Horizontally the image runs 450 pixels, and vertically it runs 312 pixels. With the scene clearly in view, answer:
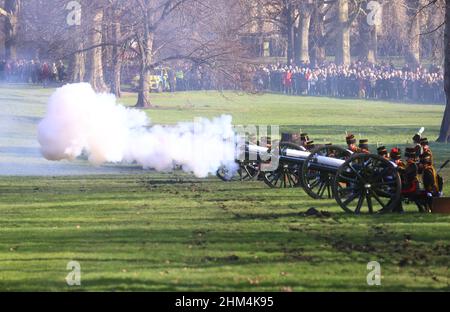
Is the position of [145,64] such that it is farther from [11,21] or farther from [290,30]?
[290,30]

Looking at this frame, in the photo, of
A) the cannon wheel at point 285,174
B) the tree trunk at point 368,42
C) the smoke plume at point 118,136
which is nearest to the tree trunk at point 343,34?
the tree trunk at point 368,42

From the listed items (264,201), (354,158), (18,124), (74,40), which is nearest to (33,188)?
(264,201)

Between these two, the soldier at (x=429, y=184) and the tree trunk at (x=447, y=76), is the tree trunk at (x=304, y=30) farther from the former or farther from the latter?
the soldier at (x=429, y=184)

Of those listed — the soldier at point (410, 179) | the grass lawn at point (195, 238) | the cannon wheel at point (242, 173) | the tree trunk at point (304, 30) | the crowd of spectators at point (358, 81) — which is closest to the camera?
the grass lawn at point (195, 238)

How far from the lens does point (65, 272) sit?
43.7 feet

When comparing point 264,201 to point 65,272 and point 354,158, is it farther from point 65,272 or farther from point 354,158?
point 65,272

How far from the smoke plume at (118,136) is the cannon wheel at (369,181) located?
556 cm

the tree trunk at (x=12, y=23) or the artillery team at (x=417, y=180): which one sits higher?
the tree trunk at (x=12, y=23)

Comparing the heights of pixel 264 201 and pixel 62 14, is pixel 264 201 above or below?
below

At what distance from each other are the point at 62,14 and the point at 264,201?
33.3 m

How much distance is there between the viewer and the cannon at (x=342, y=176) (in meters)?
18.4

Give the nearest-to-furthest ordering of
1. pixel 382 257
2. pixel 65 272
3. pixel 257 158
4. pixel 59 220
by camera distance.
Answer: pixel 65 272 → pixel 382 257 → pixel 59 220 → pixel 257 158

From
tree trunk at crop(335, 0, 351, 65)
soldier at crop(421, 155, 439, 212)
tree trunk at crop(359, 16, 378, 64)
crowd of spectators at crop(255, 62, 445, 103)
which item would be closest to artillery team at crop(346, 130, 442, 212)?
soldier at crop(421, 155, 439, 212)

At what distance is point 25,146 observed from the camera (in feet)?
119
